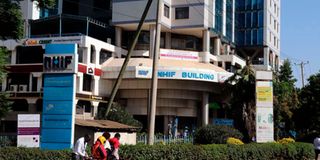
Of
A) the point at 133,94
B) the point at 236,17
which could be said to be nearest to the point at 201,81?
the point at 133,94

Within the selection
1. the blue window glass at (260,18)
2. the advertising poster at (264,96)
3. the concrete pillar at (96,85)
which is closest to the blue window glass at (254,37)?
the blue window glass at (260,18)

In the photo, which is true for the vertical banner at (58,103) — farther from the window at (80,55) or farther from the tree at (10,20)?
the window at (80,55)

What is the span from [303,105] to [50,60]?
116 ft

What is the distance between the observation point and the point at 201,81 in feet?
181

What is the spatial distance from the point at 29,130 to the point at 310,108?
38.8 m

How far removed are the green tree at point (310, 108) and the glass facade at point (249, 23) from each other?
22918 millimetres

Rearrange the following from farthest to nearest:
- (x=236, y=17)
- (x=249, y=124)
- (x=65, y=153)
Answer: (x=236, y=17)
(x=249, y=124)
(x=65, y=153)

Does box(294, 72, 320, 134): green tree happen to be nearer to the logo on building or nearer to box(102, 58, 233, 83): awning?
box(102, 58, 233, 83): awning

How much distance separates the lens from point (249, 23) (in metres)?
78.6

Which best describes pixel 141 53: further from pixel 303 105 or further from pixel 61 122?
pixel 61 122

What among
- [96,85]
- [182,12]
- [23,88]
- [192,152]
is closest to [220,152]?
[192,152]

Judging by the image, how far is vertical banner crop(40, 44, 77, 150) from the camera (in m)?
26.2

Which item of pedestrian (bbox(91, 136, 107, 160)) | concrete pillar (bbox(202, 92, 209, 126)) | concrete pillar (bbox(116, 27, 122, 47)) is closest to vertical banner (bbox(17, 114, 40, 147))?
pedestrian (bbox(91, 136, 107, 160))

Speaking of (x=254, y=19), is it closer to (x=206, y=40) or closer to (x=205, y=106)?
(x=206, y=40)
